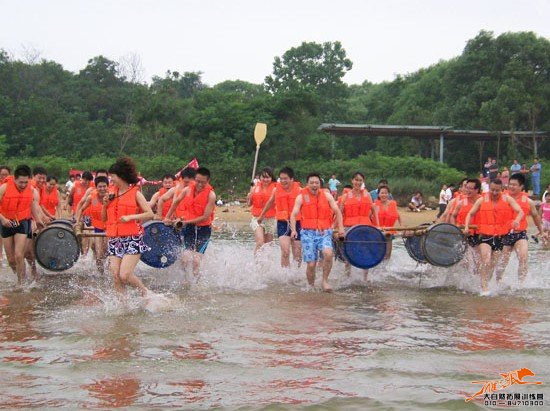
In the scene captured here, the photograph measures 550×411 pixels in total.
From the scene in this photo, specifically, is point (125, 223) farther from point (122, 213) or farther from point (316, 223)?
point (316, 223)

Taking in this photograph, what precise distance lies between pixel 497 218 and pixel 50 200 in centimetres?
751

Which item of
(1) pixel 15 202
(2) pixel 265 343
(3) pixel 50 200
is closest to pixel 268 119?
(3) pixel 50 200

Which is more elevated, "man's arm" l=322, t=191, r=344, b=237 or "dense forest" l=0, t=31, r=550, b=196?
"dense forest" l=0, t=31, r=550, b=196

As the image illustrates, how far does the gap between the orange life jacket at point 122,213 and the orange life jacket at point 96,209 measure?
2704 mm

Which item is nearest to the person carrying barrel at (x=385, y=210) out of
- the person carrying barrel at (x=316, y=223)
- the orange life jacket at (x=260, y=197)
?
the orange life jacket at (x=260, y=197)

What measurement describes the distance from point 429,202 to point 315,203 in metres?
20.1

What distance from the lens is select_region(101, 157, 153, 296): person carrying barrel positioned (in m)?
8.30

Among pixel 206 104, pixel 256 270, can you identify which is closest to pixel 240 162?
pixel 206 104

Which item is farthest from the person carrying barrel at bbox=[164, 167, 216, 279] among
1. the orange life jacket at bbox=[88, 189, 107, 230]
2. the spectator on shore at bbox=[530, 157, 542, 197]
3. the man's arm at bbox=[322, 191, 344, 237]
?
the spectator on shore at bbox=[530, 157, 542, 197]

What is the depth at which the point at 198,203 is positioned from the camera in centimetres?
1086

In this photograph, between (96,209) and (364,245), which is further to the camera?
(96,209)

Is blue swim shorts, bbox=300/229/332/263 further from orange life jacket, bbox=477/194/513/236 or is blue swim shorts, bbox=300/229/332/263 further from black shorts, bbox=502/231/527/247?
black shorts, bbox=502/231/527/247

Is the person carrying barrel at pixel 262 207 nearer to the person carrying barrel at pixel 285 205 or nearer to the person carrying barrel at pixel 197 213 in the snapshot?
the person carrying barrel at pixel 285 205

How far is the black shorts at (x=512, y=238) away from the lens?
10586mm
